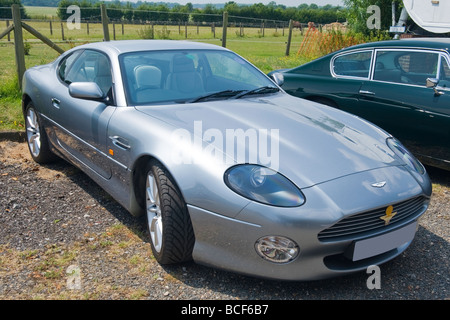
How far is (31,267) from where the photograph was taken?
303 centimetres

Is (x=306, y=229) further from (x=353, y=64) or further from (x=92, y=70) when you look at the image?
(x=353, y=64)

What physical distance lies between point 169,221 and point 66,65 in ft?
8.40

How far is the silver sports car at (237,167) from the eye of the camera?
8.30 ft

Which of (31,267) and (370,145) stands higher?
(370,145)

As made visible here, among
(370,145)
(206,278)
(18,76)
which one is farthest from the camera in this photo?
(18,76)

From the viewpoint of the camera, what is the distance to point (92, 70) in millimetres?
4090

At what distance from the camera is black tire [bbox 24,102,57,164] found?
15.7 ft

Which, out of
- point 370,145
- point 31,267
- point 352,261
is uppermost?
point 370,145

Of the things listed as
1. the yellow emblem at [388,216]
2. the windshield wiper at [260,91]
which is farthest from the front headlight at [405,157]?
the windshield wiper at [260,91]

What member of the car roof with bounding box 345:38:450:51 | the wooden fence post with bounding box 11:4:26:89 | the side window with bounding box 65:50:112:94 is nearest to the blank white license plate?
the side window with bounding box 65:50:112:94

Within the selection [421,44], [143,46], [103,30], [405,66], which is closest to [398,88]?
[405,66]
